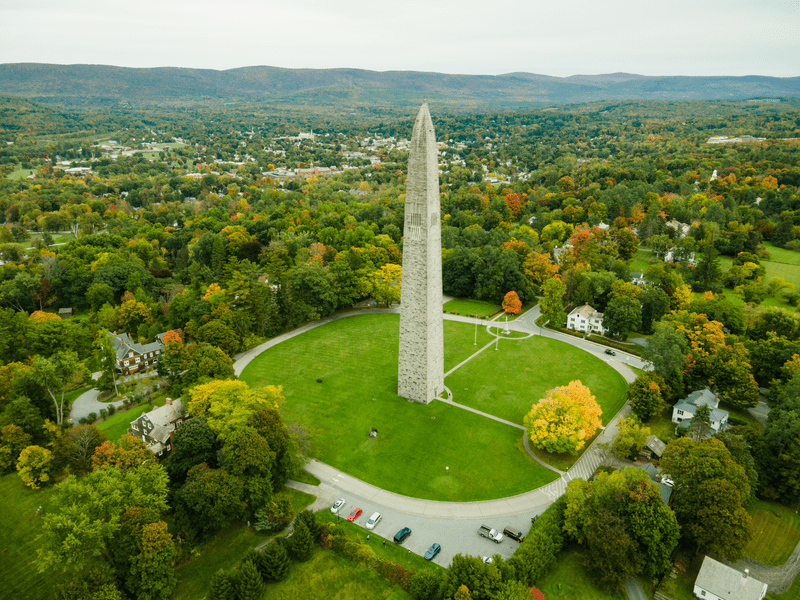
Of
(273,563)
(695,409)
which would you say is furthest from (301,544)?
(695,409)

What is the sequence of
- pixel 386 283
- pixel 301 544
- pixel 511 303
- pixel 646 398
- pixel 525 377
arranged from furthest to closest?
1. pixel 386 283
2. pixel 511 303
3. pixel 525 377
4. pixel 646 398
5. pixel 301 544

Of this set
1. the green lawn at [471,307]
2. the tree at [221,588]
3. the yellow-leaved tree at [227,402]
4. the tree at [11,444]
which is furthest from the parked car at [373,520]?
the green lawn at [471,307]

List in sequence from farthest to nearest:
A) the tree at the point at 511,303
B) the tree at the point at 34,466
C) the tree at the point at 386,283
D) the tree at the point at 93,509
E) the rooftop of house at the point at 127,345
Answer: the tree at the point at 386,283, the tree at the point at 511,303, the rooftop of house at the point at 127,345, the tree at the point at 34,466, the tree at the point at 93,509

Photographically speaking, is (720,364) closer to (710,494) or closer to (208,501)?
(710,494)

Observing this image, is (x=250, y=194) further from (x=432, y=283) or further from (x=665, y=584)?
(x=665, y=584)

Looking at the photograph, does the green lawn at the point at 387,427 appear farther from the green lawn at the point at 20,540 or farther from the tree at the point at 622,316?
the green lawn at the point at 20,540

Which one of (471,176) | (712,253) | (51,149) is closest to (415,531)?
(712,253)
